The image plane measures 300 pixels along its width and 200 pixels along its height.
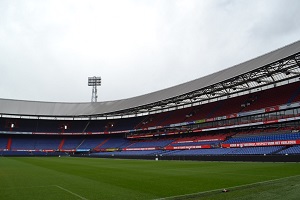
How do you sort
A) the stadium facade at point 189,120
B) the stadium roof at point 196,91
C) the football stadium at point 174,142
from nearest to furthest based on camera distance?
the football stadium at point 174,142, the stadium roof at point 196,91, the stadium facade at point 189,120

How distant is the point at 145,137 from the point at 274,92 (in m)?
Result: 33.9

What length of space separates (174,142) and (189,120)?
5579mm

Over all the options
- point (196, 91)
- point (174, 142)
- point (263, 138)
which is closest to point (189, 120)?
point (174, 142)

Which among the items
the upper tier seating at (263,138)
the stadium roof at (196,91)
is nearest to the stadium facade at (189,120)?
the upper tier seating at (263,138)

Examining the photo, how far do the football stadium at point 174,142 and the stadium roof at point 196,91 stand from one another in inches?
9.2

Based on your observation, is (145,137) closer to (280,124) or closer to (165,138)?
(165,138)

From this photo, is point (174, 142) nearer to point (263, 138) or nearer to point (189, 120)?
point (189, 120)

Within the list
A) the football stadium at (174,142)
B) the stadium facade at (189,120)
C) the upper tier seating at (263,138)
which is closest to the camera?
the football stadium at (174,142)

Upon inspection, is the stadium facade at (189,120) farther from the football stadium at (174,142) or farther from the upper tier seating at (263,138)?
the football stadium at (174,142)

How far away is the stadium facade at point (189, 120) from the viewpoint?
35.9 m

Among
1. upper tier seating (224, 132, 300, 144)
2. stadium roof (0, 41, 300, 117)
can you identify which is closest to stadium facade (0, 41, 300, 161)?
upper tier seating (224, 132, 300, 144)

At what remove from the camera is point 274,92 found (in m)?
43.2

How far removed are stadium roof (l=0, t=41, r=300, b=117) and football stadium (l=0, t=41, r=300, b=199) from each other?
0.23 meters

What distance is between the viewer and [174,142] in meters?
54.8
